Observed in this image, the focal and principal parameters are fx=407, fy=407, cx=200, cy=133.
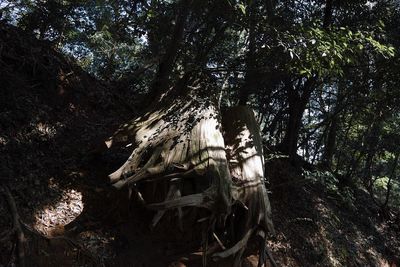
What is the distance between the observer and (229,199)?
15.8 feet

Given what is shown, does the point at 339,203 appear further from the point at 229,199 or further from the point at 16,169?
the point at 16,169

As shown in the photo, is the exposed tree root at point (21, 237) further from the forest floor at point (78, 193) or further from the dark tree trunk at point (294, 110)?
the dark tree trunk at point (294, 110)

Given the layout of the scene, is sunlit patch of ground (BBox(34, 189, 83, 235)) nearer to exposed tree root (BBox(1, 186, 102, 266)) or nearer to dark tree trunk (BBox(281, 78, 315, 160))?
exposed tree root (BBox(1, 186, 102, 266))

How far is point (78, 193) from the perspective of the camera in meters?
5.66

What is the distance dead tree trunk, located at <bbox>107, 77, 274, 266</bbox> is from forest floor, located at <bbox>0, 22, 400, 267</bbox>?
0.38 metres

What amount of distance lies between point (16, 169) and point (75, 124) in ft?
6.56

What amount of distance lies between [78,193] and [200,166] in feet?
6.13

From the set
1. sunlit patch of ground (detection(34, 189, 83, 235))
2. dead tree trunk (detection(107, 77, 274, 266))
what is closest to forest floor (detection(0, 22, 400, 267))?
sunlit patch of ground (detection(34, 189, 83, 235))

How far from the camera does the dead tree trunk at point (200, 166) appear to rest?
4840 mm

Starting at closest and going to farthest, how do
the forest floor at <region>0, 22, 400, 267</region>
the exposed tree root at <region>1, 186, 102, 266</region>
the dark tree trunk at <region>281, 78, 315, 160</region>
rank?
the exposed tree root at <region>1, 186, 102, 266</region> → the forest floor at <region>0, 22, 400, 267</region> → the dark tree trunk at <region>281, 78, 315, 160</region>

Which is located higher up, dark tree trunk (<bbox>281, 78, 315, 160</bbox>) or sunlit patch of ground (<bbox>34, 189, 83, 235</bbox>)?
dark tree trunk (<bbox>281, 78, 315, 160</bbox>)

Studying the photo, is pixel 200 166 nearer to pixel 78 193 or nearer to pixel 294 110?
pixel 78 193

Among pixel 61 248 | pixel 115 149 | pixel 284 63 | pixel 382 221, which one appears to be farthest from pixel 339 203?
pixel 61 248

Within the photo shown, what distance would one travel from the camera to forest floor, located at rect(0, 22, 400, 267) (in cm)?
481
